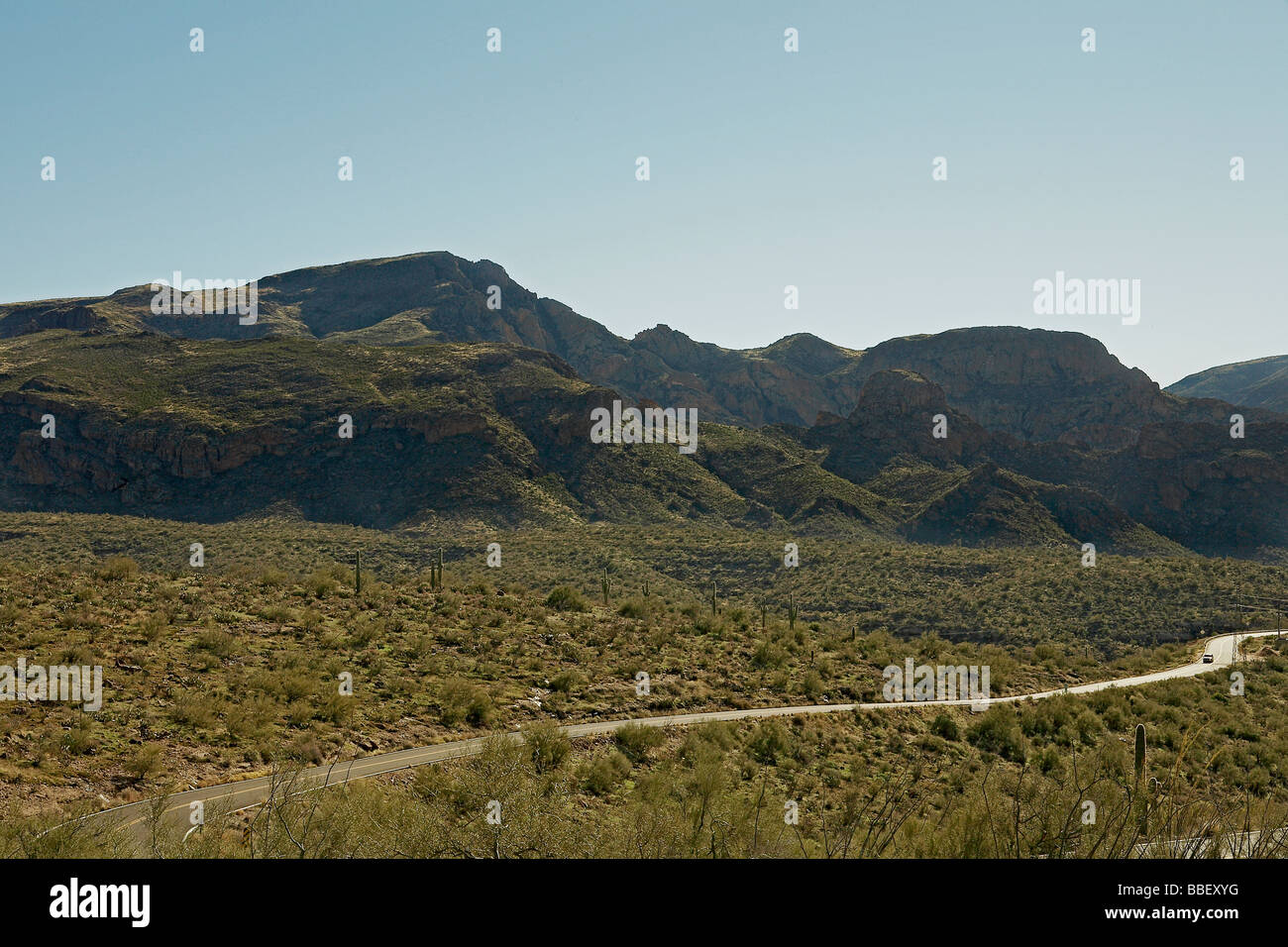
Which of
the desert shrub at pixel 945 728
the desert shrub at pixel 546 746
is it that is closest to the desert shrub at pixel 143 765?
the desert shrub at pixel 546 746

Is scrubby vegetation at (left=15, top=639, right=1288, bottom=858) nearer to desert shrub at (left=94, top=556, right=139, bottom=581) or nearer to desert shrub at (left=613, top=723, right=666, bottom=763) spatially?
desert shrub at (left=613, top=723, right=666, bottom=763)

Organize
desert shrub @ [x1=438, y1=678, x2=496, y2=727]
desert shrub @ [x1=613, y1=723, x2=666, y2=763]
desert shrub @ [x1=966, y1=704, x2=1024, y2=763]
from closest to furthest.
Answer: desert shrub @ [x1=613, y1=723, x2=666, y2=763] < desert shrub @ [x1=438, y1=678, x2=496, y2=727] < desert shrub @ [x1=966, y1=704, x2=1024, y2=763]

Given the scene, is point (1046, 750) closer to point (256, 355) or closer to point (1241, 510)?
point (1241, 510)

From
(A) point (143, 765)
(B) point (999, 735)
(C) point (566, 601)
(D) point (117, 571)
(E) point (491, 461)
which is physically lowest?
(B) point (999, 735)

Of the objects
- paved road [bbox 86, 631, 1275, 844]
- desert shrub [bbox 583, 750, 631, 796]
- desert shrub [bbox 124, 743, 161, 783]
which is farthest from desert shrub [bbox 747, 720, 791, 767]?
desert shrub [bbox 124, 743, 161, 783]

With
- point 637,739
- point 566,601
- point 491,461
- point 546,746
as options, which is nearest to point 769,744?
point 637,739

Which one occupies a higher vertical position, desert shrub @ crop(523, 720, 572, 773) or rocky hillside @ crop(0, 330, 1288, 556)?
rocky hillside @ crop(0, 330, 1288, 556)

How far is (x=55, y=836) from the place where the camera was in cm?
945

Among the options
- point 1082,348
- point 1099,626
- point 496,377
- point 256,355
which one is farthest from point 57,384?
point 1082,348

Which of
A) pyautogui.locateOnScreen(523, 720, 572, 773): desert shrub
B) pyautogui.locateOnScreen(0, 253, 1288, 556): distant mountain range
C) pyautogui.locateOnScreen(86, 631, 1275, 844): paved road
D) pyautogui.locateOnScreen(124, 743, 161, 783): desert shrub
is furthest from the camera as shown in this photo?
pyautogui.locateOnScreen(0, 253, 1288, 556): distant mountain range

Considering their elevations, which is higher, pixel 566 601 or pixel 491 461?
pixel 491 461

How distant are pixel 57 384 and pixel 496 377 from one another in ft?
171

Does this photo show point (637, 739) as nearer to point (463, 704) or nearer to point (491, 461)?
point (463, 704)

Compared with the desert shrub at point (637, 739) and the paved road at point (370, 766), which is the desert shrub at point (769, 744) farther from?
the desert shrub at point (637, 739)
